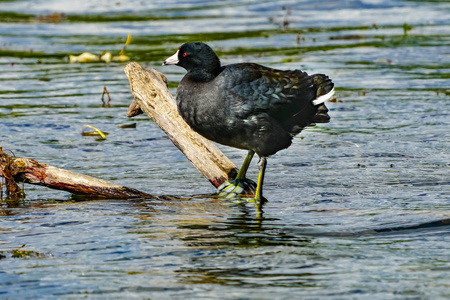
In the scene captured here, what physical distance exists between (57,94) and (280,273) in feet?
31.6

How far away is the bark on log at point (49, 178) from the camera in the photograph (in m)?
8.01

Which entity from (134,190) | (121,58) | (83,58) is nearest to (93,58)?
(83,58)

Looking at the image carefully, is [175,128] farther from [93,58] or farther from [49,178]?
[93,58]

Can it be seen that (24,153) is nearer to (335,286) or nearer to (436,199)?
(436,199)

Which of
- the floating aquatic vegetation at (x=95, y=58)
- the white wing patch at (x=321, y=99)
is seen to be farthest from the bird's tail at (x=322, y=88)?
the floating aquatic vegetation at (x=95, y=58)

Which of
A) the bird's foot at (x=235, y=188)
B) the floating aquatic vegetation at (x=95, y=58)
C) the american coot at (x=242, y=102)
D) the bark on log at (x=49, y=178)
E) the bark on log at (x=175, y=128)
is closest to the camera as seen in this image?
the american coot at (x=242, y=102)

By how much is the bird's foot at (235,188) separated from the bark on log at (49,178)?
37.6 inches

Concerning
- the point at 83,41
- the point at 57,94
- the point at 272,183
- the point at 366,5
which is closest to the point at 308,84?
the point at 272,183

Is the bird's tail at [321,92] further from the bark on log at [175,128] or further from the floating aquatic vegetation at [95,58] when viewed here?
the floating aquatic vegetation at [95,58]

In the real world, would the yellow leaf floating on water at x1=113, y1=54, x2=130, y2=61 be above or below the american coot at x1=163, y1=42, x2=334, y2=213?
below

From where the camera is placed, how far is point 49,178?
8016mm

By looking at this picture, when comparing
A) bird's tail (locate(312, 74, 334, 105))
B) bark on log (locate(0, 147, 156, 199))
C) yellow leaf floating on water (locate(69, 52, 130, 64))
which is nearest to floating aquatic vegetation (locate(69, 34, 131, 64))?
yellow leaf floating on water (locate(69, 52, 130, 64))

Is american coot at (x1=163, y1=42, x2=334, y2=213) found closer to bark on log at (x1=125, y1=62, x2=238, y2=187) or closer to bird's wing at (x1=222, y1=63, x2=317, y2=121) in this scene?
bird's wing at (x1=222, y1=63, x2=317, y2=121)

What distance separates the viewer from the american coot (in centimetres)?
775
